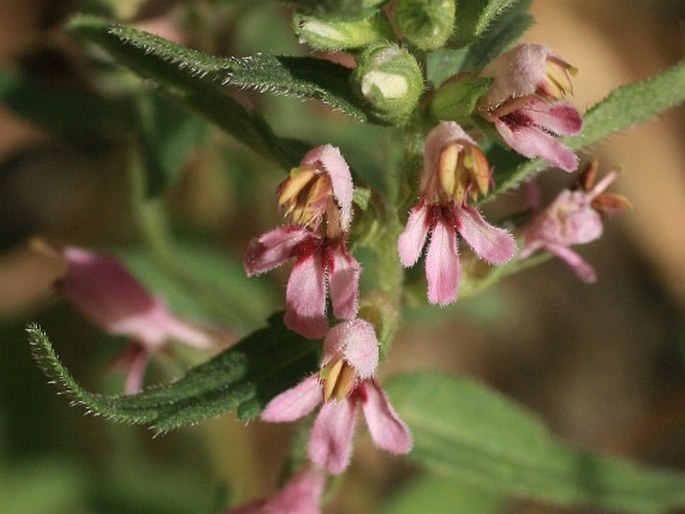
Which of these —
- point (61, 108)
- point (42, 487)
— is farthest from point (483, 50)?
point (42, 487)

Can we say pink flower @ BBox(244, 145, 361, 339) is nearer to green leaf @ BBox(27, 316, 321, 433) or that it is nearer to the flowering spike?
green leaf @ BBox(27, 316, 321, 433)

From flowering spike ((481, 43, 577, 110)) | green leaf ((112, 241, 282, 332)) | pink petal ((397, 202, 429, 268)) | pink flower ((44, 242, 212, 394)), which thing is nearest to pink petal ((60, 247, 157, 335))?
pink flower ((44, 242, 212, 394))

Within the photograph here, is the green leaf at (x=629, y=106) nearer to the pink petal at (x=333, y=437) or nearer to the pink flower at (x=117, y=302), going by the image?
the pink petal at (x=333, y=437)

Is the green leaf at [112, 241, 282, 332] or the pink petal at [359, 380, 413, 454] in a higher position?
the pink petal at [359, 380, 413, 454]

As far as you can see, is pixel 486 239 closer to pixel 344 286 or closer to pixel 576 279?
pixel 344 286

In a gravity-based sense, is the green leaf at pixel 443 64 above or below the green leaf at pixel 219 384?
above

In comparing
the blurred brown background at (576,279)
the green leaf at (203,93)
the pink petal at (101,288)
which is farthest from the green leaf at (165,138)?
the blurred brown background at (576,279)
